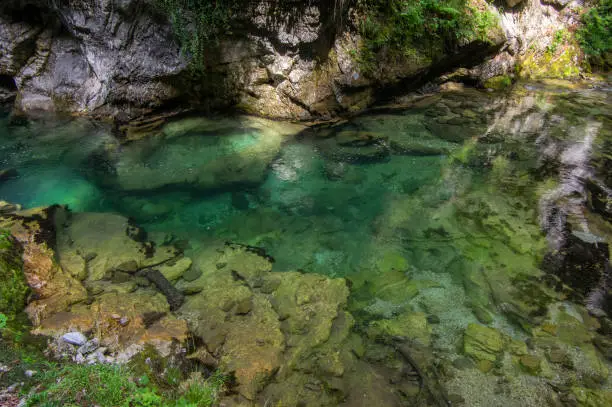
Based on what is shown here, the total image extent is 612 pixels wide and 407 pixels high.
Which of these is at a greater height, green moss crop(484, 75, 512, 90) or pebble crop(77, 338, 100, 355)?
green moss crop(484, 75, 512, 90)

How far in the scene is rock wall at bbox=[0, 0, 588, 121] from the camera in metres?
7.25

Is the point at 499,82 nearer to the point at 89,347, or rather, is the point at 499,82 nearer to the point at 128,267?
the point at 128,267

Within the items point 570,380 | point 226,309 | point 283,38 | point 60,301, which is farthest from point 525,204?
point 60,301

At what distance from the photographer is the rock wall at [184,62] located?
725 centimetres

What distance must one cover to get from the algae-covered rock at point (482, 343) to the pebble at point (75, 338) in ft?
10.7

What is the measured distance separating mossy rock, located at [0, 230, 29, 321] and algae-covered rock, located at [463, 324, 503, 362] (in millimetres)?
3932

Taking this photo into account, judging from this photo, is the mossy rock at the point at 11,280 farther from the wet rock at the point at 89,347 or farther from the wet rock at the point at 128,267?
the wet rock at the point at 128,267

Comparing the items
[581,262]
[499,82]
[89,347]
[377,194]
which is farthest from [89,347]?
[499,82]

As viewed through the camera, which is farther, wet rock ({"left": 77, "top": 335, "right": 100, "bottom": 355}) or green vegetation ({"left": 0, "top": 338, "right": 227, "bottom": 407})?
wet rock ({"left": 77, "top": 335, "right": 100, "bottom": 355})

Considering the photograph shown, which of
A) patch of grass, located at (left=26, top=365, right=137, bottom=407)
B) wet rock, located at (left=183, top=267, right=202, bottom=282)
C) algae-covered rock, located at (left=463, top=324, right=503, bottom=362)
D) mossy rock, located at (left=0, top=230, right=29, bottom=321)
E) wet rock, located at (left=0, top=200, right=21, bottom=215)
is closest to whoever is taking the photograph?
patch of grass, located at (left=26, top=365, right=137, bottom=407)

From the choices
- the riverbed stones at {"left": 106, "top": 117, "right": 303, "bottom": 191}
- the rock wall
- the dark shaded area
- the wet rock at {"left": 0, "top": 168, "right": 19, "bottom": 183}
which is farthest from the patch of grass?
the rock wall

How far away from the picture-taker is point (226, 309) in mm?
3693

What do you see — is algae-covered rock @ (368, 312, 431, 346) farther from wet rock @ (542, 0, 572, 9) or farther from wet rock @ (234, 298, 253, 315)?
wet rock @ (542, 0, 572, 9)

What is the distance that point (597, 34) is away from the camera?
36.2 feet
